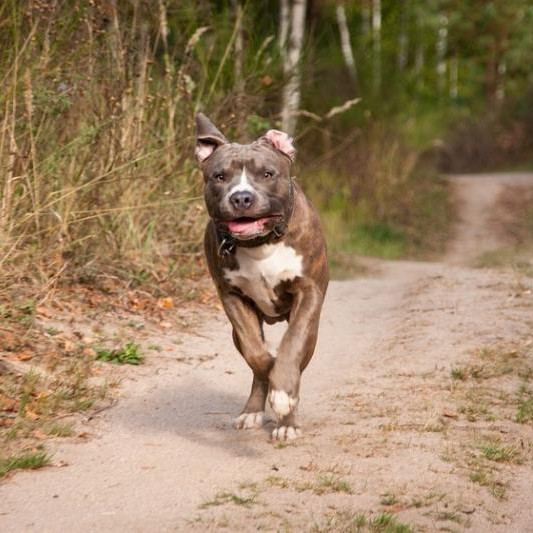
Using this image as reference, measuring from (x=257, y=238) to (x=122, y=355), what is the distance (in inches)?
91.6

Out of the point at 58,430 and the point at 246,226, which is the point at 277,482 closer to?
the point at 246,226

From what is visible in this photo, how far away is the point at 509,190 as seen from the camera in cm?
2088

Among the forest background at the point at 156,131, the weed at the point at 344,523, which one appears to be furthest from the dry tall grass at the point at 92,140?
the weed at the point at 344,523

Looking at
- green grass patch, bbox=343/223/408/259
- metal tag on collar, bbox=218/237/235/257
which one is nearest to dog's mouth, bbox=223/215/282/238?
metal tag on collar, bbox=218/237/235/257

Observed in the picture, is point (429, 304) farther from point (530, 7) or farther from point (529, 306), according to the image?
point (530, 7)

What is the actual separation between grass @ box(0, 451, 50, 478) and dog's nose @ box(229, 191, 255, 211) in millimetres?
1480

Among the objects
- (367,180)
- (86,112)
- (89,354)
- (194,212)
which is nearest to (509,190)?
(367,180)

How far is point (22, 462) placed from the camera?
540cm

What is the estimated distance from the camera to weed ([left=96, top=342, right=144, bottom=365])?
24.9ft

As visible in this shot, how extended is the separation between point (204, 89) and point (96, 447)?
5897 millimetres

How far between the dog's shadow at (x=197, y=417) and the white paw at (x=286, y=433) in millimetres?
85

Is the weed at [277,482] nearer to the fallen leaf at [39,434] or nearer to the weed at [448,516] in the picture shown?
the weed at [448,516]

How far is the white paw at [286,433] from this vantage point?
19.4 ft

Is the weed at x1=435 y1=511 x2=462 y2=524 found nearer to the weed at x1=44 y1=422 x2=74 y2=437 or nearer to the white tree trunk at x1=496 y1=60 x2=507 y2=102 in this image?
the weed at x1=44 y1=422 x2=74 y2=437
